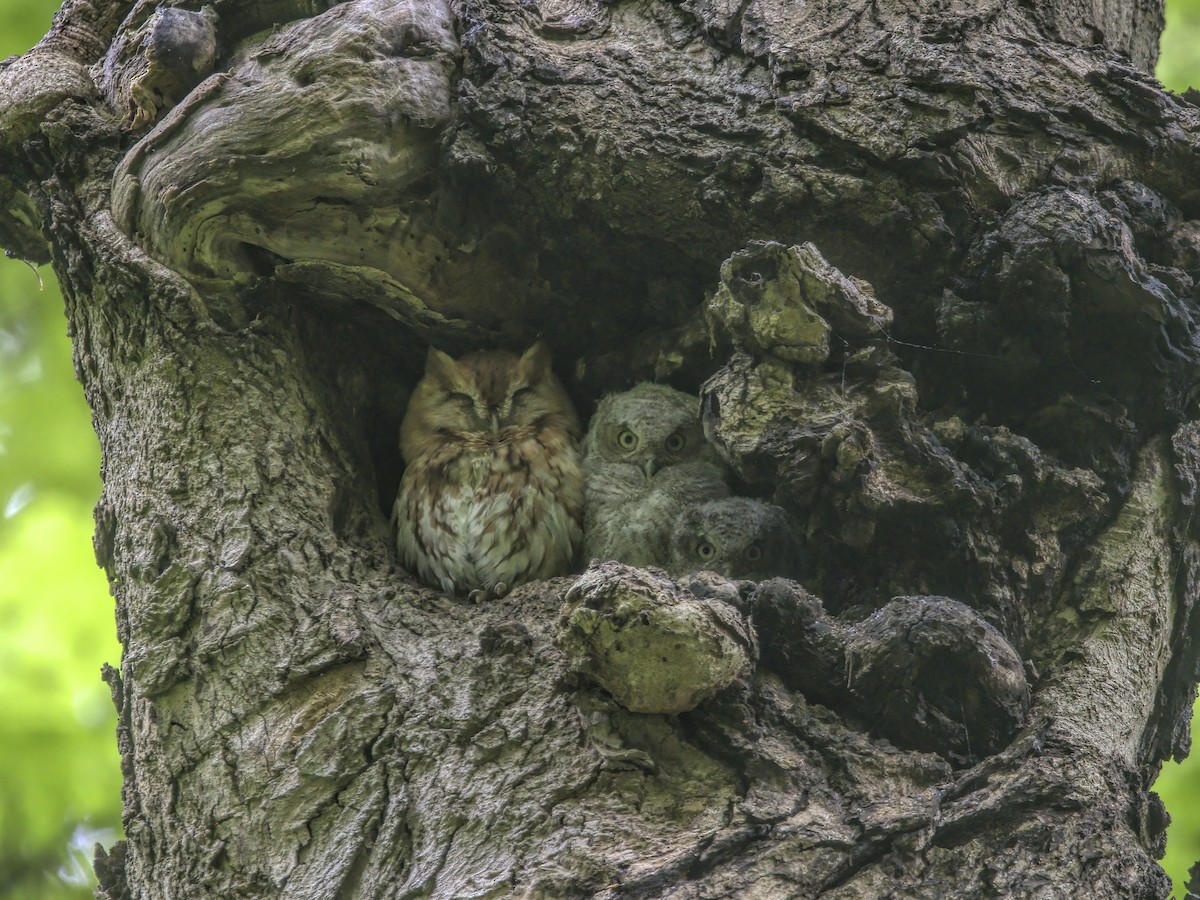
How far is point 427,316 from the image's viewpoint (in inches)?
134

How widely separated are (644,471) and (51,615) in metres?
2.25

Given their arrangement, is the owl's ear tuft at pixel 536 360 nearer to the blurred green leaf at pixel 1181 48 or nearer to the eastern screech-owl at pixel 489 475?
the eastern screech-owl at pixel 489 475

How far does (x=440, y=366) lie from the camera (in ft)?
12.1

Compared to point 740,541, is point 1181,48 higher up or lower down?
higher up

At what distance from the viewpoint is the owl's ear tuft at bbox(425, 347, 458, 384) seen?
3.66 meters

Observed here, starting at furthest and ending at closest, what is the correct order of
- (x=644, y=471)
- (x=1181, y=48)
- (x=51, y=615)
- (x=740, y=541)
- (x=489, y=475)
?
(x=1181, y=48) → (x=51, y=615) → (x=489, y=475) → (x=644, y=471) → (x=740, y=541)

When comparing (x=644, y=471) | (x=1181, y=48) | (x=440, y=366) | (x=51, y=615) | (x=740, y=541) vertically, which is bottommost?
(x=740, y=541)

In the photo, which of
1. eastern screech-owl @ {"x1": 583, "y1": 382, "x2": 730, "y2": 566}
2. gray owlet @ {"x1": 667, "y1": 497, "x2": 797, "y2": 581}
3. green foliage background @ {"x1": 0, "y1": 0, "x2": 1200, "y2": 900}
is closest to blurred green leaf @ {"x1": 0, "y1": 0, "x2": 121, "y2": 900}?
green foliage background @ {"x1": 0, "y1": 0, "x2": 1200, "y2": 900}

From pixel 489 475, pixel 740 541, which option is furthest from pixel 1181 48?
pixel 489 475

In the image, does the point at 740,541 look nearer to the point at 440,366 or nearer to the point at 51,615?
the point at 440,366

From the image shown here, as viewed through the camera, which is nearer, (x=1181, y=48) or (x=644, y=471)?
(x=644, y=471)

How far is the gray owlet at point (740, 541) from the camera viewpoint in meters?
2.88

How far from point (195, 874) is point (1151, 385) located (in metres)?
2.34

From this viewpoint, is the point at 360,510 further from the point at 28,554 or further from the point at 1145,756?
the point at 1145,756
